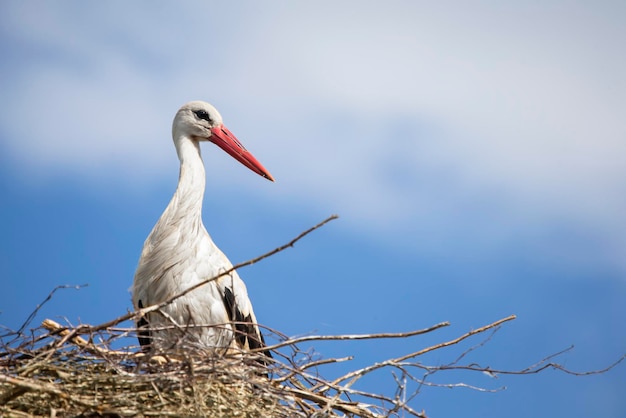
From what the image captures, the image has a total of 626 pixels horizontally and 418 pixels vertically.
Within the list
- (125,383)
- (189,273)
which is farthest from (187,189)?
(125,383)

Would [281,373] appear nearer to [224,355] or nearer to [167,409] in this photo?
[224,355]

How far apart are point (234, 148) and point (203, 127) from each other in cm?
22

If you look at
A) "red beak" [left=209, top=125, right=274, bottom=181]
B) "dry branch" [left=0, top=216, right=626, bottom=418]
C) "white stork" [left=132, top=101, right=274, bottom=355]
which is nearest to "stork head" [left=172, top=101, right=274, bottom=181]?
"red beak" [left=209, top=125, right=274, bottom=181]

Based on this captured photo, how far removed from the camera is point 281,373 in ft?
10.5

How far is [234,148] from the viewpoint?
16.5 feet

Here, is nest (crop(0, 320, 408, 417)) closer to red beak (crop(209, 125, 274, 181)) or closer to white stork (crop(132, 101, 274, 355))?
white stork (crop(132, 101, 274, 355))

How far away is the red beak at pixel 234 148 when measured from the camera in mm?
4984

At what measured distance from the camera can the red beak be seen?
4.98m

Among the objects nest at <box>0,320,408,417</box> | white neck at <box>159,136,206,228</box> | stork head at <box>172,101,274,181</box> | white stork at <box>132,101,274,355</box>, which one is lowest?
nest at <box>0,320,408,417</box>

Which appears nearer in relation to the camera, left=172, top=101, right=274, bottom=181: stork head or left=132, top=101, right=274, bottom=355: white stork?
left=132, top=101, right=274, bottom=355: white stork

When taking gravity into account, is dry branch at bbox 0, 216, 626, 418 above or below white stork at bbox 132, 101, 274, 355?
below

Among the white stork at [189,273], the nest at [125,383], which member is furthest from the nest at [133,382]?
the white stork at [189,273]

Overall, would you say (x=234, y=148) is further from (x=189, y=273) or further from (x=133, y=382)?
(x=133, y=382)

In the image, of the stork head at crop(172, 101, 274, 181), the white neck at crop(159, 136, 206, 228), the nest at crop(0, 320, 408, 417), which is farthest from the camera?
the stork head at crop(172, 101, 274, 181)
